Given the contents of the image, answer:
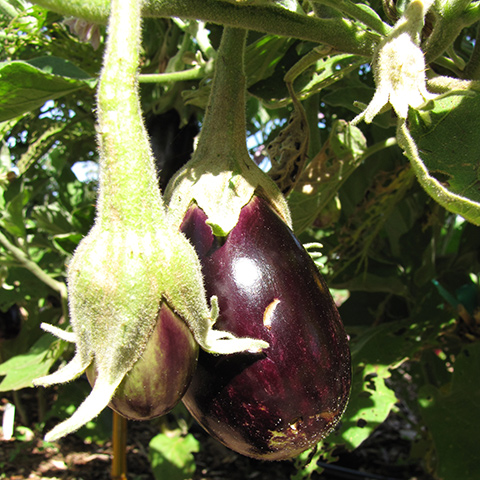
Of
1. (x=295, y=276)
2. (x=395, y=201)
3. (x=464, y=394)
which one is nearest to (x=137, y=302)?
(x=295, y=276)

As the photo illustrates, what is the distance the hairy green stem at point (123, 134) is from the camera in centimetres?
39

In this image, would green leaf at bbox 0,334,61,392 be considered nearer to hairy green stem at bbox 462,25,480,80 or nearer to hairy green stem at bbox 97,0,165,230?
hairy green stem at bbox 97,0,165,230

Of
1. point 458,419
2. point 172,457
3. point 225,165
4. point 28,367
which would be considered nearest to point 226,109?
point 225,165

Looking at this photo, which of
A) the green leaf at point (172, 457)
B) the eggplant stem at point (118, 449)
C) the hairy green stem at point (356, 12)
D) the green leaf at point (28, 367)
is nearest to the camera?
the hairy green stem at point (356, 12)

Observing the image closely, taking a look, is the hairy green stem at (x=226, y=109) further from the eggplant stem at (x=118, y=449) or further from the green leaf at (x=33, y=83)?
the eggplant stem at (x=118, y=449)

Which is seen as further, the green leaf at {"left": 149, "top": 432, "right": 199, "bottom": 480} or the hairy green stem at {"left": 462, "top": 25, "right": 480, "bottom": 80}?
the green leaf at {"left": 149, "top": 432, "right": 199, "bottom": 480}

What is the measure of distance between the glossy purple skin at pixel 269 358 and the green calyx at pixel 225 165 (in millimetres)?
39

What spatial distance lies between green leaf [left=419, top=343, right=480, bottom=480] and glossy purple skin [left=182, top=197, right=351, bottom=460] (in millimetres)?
625

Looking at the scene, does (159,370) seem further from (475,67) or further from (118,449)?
(118,449)

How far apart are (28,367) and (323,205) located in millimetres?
610

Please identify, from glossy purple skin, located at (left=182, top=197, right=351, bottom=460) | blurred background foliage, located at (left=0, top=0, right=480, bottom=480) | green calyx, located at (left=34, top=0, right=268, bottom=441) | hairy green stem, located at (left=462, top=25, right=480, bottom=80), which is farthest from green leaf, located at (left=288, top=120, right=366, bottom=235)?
green calyx, located at (left=34, top=0, right=268, bottom=441)

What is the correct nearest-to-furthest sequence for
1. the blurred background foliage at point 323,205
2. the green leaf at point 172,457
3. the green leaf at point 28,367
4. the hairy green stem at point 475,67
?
1. the hairy green stem at point 475,67
2. the blurred background foliage at point 323,205
3. the green leaf at point 28,367
4. the green leaf at point 172,457

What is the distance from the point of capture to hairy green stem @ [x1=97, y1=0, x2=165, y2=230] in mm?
392

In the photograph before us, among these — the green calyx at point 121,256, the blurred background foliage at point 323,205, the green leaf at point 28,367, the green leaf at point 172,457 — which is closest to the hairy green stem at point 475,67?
the blurred background foliage at point 323,205
